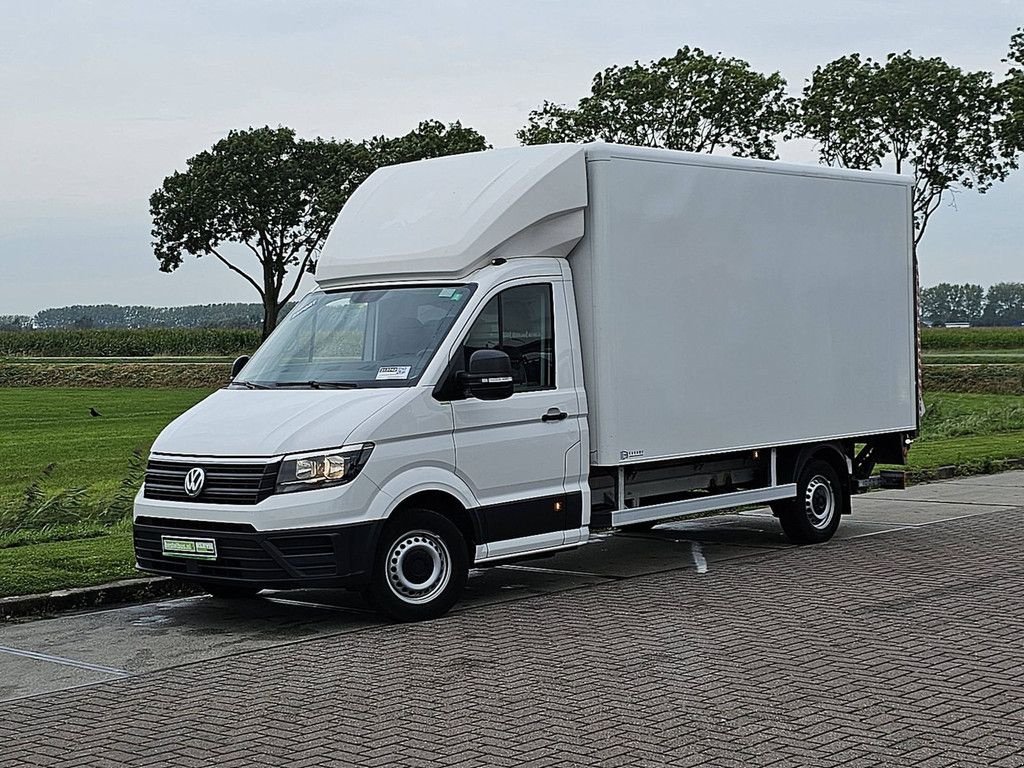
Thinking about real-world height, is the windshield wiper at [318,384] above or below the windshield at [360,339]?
below

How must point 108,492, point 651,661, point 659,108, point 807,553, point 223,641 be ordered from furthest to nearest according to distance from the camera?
point 659,108, point 108,492, point 807,553, point 223,641, point 651,661

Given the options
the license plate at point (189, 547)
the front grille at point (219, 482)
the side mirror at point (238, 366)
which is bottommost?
the license plate at point (189, 547)

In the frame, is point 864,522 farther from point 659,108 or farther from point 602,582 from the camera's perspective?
point 659,108

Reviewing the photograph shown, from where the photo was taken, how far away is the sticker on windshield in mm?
10141

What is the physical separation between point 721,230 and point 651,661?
188 inches

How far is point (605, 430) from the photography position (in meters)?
11.2

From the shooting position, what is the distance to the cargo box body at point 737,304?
11297 mm

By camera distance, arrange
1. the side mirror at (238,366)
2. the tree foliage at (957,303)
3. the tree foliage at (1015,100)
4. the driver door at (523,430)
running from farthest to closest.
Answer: the tree foliage at (957,303) < the tree foliage at (1015,100) < the side mirror at (238,366) < the driver door at (523,430)

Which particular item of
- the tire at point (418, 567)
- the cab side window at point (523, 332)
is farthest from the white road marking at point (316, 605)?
the cab side window at point (523, 332)

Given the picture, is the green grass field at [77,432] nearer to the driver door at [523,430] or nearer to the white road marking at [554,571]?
the white road marking at [554,571]

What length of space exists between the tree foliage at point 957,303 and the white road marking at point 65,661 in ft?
332

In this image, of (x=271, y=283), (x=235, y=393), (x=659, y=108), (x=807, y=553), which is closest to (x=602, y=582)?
(x=807, y=553)

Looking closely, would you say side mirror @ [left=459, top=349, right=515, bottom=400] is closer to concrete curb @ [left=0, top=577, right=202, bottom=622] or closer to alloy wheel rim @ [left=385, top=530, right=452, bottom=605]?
alloy wheel rim @ [left=385, top=530, right=452, bottom=605]

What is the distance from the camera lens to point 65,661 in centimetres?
912
